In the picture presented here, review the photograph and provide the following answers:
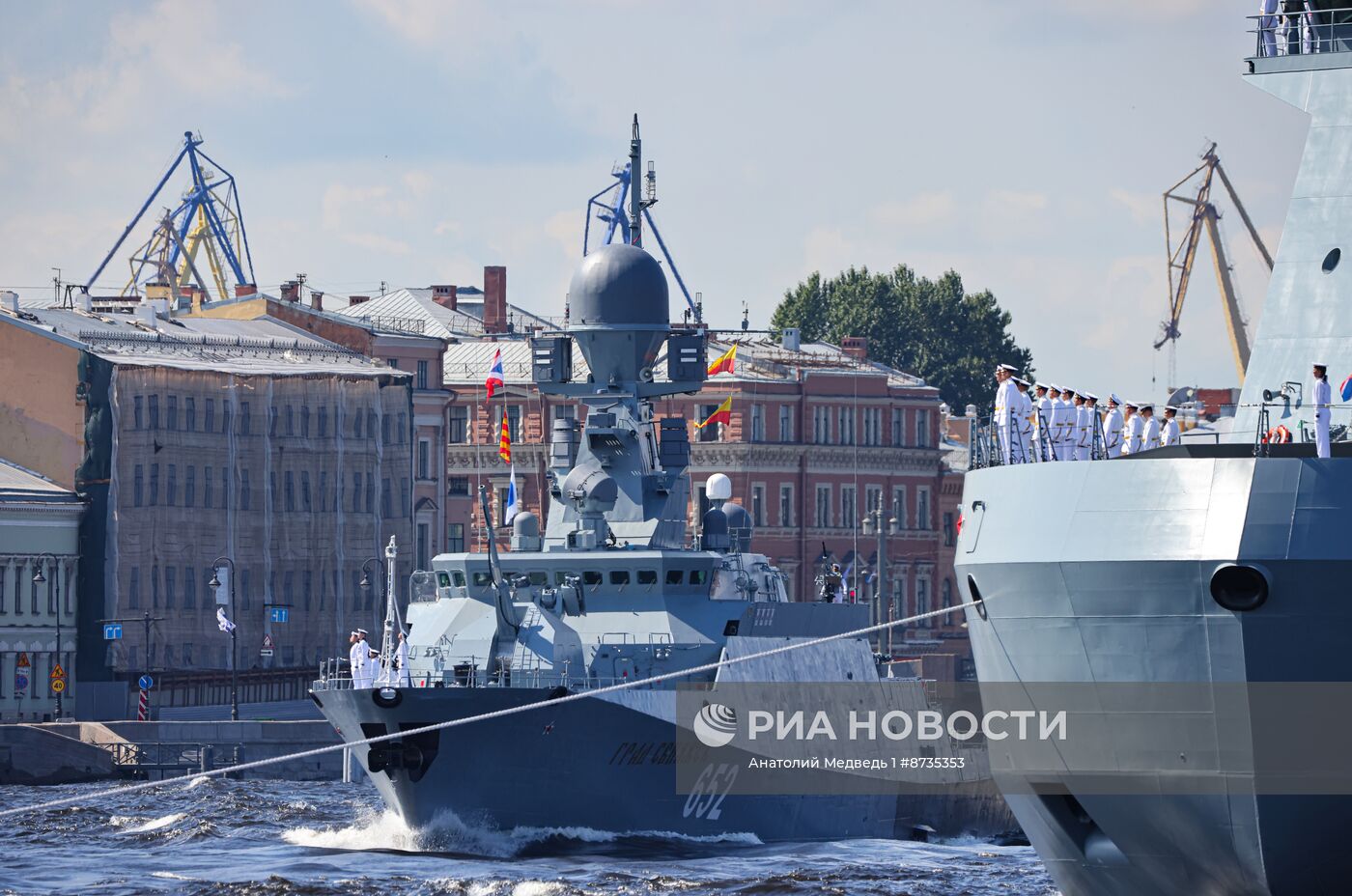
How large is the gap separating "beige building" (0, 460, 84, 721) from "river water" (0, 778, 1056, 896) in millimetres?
32364

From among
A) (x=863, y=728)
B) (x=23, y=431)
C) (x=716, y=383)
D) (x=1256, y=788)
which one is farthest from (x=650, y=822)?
(x=716, y=383)

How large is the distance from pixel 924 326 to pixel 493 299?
29.5 metres

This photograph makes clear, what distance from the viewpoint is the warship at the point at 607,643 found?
41.4 metres

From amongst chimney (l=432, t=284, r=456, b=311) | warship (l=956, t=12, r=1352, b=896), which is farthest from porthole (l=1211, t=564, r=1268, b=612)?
chimney (l=432, t=284, r=456, b=311)

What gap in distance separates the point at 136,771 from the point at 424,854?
99.2ft

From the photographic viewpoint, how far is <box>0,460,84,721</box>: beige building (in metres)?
83.6

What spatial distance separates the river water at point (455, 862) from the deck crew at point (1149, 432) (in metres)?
10.9

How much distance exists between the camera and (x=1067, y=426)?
Result: 2786 cm

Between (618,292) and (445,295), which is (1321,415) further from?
(445,295)

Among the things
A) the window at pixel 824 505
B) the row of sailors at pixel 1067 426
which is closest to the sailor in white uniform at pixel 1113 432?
the row of sailors at pixel 1067 426

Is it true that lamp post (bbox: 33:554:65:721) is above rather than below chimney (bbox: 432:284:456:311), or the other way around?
below

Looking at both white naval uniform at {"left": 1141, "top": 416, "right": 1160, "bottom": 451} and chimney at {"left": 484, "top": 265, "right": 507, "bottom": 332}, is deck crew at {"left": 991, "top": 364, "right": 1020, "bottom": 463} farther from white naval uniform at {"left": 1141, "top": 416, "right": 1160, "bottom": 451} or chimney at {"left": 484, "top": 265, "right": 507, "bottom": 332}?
chimney at {"left": 484, "top": 265, "right": 507, "bottom": 332}

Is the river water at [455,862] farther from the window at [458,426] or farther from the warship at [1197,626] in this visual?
the window at [458,426]

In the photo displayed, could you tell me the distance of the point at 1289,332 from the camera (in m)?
26.3
